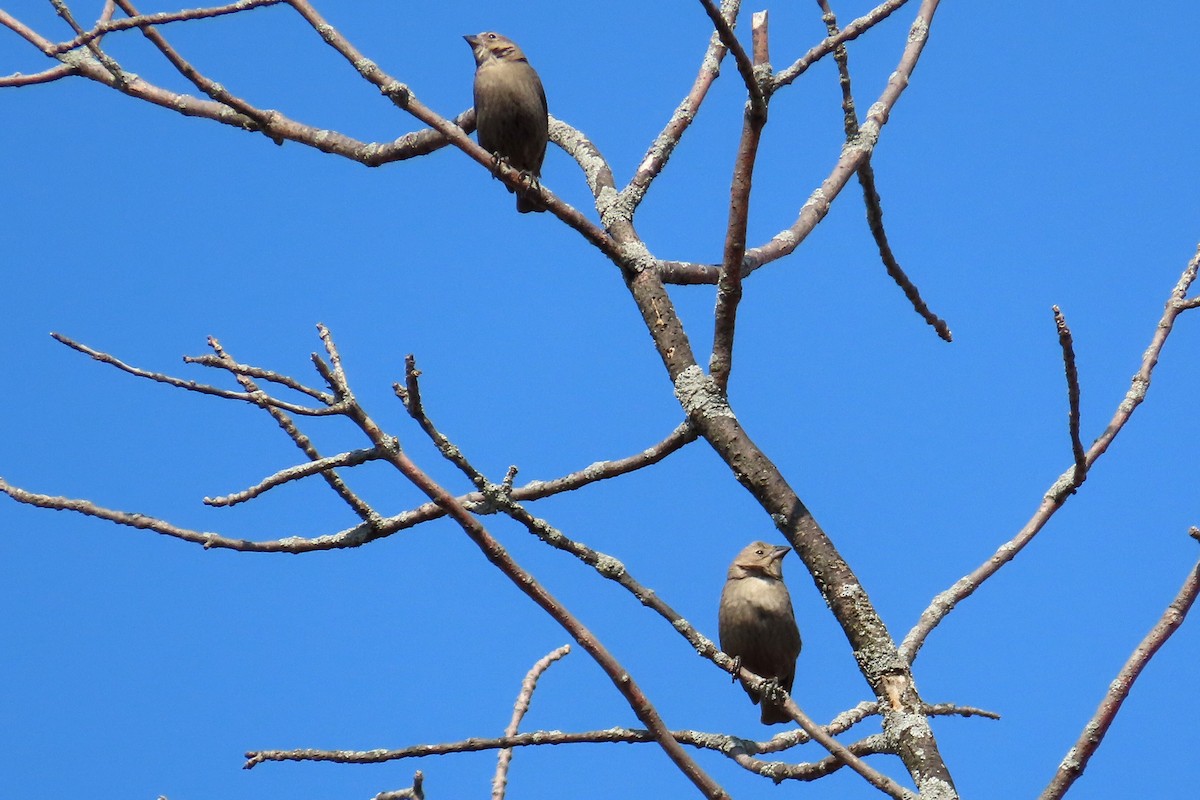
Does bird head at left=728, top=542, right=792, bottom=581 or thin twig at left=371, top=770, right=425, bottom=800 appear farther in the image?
bird head at left=728, top=542, right=792, bottom=581

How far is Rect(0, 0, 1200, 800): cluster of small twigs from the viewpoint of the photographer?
253cm

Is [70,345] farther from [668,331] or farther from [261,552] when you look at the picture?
[668,331]

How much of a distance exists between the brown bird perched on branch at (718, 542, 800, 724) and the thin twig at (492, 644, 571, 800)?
8.23ft

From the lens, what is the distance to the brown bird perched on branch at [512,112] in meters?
6.96

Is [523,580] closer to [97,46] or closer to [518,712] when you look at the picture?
[518,712]

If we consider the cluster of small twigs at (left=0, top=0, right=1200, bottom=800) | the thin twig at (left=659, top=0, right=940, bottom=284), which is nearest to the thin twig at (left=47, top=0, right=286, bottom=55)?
the cluster of small twigs at (left=0, top=0, right=1200, bottom=800)

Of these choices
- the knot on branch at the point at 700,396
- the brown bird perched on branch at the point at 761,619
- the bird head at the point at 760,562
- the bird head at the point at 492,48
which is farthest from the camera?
the bird head at the point at 492,48

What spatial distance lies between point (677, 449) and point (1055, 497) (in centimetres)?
96

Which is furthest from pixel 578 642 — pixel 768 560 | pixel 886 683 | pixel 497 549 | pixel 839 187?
pixel 768 560

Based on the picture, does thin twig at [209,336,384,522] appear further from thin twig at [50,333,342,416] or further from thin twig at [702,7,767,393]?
thin twig at [702,7,767,393]

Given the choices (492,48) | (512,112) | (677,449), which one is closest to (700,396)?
(677,449)

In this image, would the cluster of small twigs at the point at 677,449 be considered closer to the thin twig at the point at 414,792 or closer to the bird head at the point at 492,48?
the thin twig at the point at 414,792

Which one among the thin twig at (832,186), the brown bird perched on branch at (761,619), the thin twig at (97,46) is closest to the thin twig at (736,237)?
the thin twig at (832,186)

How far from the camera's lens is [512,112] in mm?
6965
